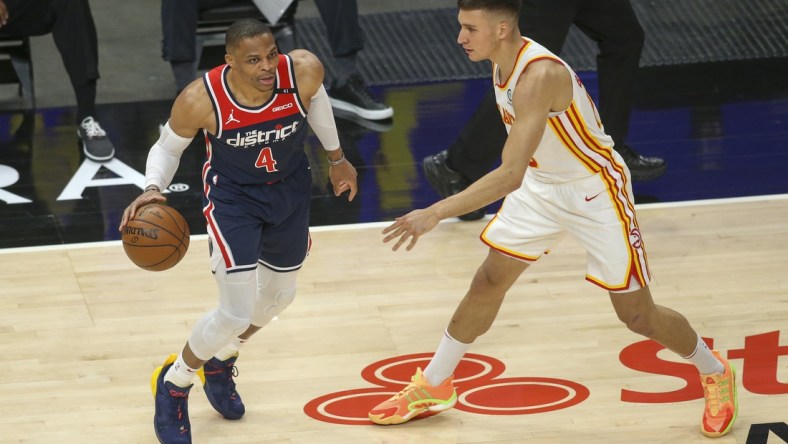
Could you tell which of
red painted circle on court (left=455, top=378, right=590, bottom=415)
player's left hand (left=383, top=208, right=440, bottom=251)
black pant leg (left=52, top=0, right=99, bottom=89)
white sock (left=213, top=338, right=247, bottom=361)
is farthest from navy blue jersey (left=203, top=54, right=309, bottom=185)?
black pant leg (left=52, top=0, right=99, bottom=89)

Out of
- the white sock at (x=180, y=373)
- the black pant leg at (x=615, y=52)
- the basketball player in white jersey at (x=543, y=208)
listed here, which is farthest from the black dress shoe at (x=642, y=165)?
the white sock at (x=180, y=373)

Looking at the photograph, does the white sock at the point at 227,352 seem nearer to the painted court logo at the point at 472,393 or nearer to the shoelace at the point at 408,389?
the painted court logo at the point at 472,393

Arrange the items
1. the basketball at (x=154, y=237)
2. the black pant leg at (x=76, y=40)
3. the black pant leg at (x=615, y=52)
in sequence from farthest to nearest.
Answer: the black pant leg at (x=76, y=40)
the black pant leg at (x=615, y=52)
the basketball at (x=154, y=237)

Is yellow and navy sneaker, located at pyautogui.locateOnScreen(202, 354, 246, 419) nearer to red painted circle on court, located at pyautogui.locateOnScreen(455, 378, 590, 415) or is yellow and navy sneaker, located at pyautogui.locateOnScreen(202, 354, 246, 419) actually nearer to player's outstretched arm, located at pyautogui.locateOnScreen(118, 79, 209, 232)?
player's outstretched arm, located at pyautogui.locateOnScreen(118, 79, 209, 232)

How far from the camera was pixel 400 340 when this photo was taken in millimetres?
5414

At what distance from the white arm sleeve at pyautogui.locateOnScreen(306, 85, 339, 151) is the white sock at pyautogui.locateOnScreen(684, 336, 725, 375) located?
1543 mm

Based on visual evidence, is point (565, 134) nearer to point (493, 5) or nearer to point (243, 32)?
point (493, 5)

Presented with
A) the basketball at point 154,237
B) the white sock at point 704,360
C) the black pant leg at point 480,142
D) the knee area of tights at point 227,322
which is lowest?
the black pant leg at point 480,142

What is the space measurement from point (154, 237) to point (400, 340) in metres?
1.44

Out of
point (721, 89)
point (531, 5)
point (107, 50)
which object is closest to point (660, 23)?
point (721, 89)

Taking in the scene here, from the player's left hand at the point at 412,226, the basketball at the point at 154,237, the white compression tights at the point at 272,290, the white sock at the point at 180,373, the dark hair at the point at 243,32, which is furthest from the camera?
the white compression tights at the point at 272,290

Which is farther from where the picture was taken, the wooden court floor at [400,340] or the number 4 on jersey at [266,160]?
the wooden court floor at [400,340]

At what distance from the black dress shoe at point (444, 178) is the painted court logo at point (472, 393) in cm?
164

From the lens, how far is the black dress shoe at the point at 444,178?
6684mm
